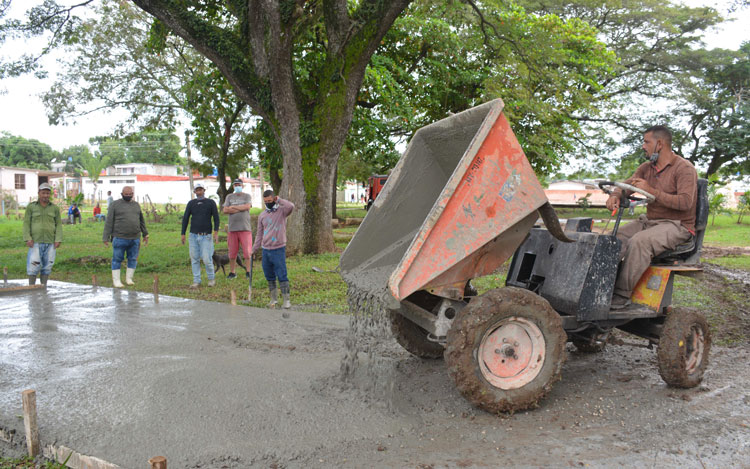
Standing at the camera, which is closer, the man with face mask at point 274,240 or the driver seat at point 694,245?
the driver seat at point 694,245

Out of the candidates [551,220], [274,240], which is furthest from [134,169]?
[551,220]

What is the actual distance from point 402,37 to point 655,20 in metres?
15.0

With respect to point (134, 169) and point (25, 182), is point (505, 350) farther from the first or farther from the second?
point (134, 169)

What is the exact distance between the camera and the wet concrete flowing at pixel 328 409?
3381 millimetres

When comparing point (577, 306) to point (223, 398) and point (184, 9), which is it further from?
point (184, 9)

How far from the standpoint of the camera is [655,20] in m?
25.2

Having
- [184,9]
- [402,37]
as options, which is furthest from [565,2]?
[184,9]

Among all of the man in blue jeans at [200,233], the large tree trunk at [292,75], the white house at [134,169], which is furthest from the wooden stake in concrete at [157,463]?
the white house at [134,169]

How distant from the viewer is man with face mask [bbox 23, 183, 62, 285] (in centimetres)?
955

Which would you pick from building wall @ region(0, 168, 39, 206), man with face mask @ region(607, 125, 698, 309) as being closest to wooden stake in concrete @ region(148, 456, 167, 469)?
man with face mask @ region(607, 125, 698, 309)

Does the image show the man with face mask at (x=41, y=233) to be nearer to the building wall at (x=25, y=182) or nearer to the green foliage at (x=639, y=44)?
the green foliage at (x=639, y=44)

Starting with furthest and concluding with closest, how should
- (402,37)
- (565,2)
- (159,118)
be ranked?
(159,118) < (565,2) < (402,37)

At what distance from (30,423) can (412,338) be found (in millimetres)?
3054

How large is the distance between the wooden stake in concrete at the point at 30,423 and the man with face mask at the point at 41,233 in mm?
7163
